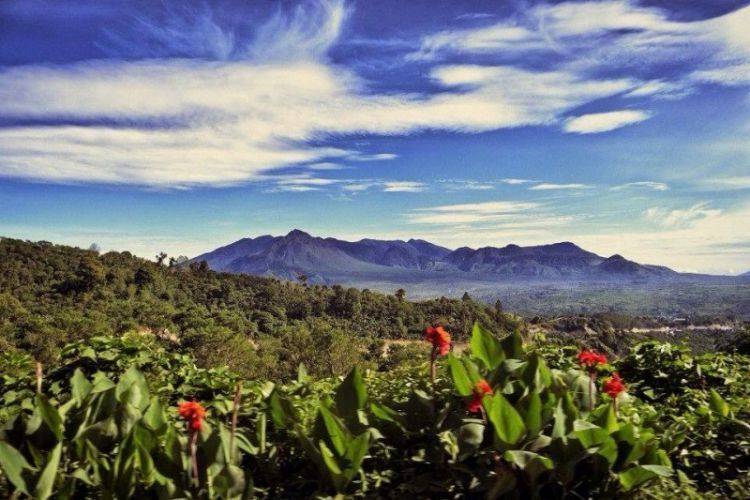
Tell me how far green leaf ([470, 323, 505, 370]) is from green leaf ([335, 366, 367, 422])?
768mm

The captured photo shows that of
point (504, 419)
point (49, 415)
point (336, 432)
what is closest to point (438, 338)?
point (504, 419)

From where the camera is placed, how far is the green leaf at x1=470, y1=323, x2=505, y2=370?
344 cm

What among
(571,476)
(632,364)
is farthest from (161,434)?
(632,364)

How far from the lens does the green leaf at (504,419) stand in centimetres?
266

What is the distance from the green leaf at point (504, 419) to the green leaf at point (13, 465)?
6.92 ft

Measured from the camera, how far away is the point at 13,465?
2.46 meters

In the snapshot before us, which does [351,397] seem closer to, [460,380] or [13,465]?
[460,380]

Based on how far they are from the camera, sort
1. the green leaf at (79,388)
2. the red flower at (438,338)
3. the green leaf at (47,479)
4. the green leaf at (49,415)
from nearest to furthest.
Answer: the green leaf at (47,479)
the green leaf at (49,415)
the green leaf at (79,388)
the red flower at (438,338)

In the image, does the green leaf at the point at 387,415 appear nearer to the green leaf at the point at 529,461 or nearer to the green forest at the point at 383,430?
the green forest at the point at 383,430

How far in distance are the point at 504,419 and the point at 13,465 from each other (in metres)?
2.22

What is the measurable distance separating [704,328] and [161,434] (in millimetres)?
176043

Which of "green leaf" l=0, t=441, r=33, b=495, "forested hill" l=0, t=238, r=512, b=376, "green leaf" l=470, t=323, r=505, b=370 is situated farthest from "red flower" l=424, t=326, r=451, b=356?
"forested hill" l=0, t=238, r=512, b=376

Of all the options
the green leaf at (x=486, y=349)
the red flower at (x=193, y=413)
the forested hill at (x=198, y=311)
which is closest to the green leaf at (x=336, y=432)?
the red flower at (x=193, y=413)

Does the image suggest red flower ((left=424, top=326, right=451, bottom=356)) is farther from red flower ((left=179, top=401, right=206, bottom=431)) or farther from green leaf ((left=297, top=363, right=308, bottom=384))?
red flower ((left=179, top=401, right=206, bottom=431))
